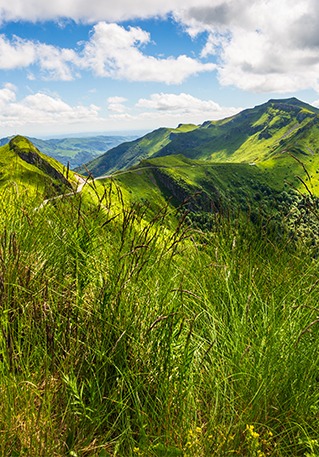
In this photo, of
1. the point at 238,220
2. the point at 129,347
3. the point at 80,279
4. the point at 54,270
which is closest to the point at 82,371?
the point at 129,347

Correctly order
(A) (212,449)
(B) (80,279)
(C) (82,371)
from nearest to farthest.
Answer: (A) (212,449) < (C) (82,371) < (B) (80,279)

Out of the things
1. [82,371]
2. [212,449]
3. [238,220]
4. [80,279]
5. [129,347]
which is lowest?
[212,449]

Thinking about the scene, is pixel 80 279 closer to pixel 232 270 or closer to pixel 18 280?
pixel 18 280

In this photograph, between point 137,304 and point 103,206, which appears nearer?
point 137,304

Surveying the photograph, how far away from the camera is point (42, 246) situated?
428 centimetres

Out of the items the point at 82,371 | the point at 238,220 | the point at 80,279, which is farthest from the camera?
the point at 238,220

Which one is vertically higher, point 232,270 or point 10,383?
point 232,270

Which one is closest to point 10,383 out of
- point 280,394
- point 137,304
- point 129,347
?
point 129,347

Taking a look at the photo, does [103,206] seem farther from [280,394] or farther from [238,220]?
[280,394]

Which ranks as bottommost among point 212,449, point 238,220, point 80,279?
point 212,449

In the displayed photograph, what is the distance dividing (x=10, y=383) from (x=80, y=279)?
1.43 meters

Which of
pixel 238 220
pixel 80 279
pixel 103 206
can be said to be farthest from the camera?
pixel 103 206

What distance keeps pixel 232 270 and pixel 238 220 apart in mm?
1344

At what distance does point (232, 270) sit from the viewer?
3.98m
